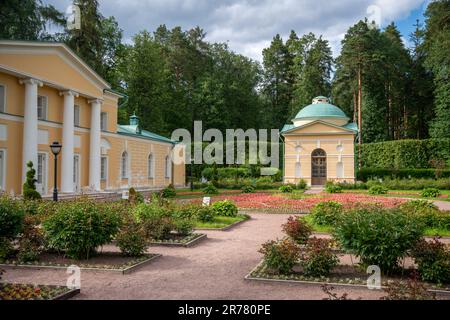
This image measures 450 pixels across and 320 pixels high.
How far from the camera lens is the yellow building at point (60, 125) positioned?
18.8m

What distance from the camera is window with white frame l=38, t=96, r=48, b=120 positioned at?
21.2 meters

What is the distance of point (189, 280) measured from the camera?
23.1 feet

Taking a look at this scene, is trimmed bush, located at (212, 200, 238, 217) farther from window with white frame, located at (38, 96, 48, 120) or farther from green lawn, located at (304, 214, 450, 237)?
window with white frame, located at (38, 96, 48, 120)

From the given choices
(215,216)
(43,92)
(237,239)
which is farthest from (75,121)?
(237,239)

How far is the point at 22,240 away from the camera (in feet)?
28.5

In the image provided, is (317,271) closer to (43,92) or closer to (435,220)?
(435,220)

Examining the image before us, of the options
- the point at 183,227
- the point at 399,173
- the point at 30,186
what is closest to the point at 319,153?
the point at 399,173

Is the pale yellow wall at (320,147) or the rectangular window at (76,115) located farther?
the pale yellow wall at (320,147)

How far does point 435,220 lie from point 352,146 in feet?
84.7

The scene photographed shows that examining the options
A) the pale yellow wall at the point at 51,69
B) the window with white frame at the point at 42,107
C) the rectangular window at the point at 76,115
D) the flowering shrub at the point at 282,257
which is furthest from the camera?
the rectangular window at the point at 76,115

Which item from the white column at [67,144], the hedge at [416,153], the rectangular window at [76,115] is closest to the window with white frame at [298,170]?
the hedge at [416,153]

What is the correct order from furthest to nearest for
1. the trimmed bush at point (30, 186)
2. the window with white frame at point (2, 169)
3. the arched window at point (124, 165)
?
1. the arched window at point (124, 165)
2. the window with white frame at point (2, 169)
3. the trimmed bush at point (30, 186)

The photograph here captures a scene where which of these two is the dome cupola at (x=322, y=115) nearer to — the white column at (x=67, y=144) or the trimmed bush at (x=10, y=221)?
the white column at (x=67, y=144)

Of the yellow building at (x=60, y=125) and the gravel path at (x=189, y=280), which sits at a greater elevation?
the yellow building at (x=60, y=125)
